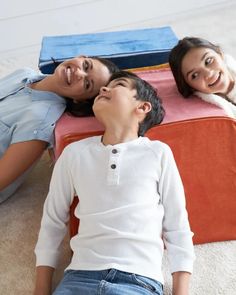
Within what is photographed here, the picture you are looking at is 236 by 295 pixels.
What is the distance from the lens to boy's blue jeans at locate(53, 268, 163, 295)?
3.47 ft

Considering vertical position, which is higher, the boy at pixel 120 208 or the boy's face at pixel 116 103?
the boy's face at pixel 116 103

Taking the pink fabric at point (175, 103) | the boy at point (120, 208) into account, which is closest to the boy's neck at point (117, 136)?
the boy at point (120, 208)

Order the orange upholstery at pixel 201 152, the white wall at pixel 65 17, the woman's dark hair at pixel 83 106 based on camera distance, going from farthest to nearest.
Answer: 1. the white wall at pixel 65 17
2. the woman's dark hair at pixel 83 106
3. the orange upholstery at pixel 201 152

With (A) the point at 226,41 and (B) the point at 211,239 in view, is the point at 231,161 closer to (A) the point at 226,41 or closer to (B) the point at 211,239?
(B) the point at 211,239

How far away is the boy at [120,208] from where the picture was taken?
111 cm

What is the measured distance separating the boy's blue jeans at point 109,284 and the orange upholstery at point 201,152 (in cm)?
25

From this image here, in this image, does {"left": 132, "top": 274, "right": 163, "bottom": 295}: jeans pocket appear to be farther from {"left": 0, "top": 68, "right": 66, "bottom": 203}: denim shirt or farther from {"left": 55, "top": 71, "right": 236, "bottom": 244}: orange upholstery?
{"left": 0, "top": 68, "right": 66, "bottom": 203}: denim shirt

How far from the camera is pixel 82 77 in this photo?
145 cm

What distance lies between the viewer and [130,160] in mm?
1191

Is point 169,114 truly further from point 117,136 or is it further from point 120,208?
point 120,208

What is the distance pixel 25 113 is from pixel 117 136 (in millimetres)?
415

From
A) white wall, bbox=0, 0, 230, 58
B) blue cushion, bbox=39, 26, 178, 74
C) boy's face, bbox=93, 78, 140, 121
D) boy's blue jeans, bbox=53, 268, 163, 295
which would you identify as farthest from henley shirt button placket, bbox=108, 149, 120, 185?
white wall, bbox=0, 0, 230, 58

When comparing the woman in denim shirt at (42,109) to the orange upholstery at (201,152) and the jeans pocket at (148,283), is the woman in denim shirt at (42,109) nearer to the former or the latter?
the orange upholstery at (201,152)

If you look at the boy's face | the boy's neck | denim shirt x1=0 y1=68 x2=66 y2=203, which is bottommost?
denim shirt x1=0 y1=68 x2=66 y2=203
